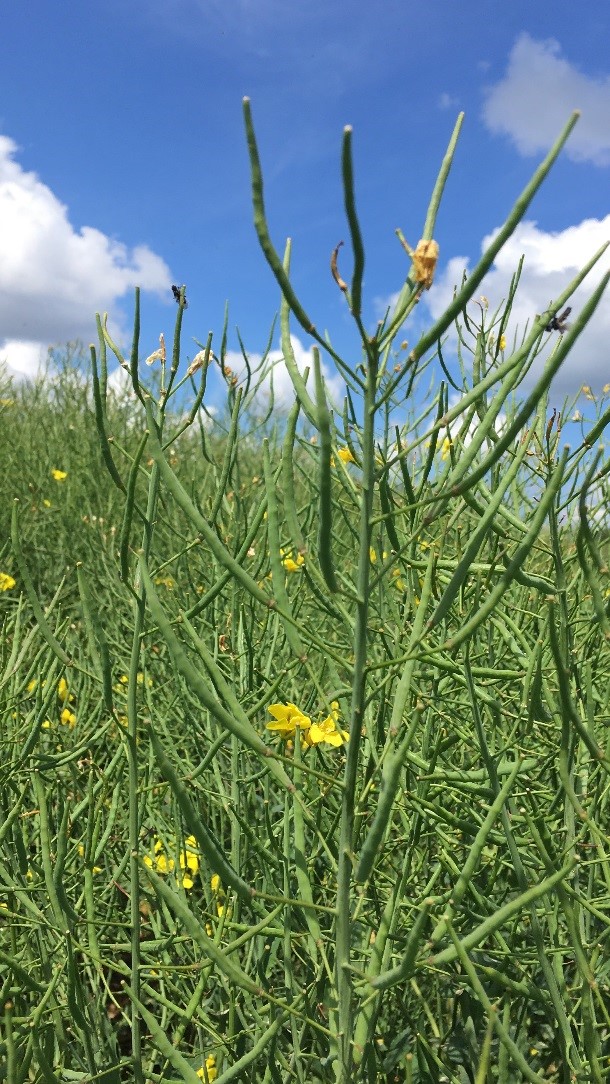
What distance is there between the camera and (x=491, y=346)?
1432 mm

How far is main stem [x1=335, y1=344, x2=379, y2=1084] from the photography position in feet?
1.97

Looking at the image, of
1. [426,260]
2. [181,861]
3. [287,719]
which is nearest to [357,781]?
[287,719]

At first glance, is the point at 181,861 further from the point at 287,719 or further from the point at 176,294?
the point at 176,294

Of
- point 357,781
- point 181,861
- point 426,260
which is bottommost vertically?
point 181,861

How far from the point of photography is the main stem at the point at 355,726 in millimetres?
601

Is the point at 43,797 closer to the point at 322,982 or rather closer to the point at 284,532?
the point at 322,982

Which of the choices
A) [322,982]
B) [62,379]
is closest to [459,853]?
[322,982]

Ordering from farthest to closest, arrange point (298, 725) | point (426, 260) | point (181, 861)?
point (181, 861)
point (298, 725)
point (426, 260)

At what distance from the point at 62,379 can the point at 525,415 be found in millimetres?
6721

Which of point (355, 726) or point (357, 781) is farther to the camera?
point (357, 781)

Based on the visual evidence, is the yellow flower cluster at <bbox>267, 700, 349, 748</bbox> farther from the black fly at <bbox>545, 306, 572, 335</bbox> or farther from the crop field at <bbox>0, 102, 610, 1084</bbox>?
the black fly at <bbox>545, 306, 572, 335</bbox>

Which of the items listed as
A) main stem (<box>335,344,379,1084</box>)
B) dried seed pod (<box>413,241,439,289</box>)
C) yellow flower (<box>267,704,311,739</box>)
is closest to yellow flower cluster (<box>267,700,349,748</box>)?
yellow flower (<box>267,704,311,739</box>)

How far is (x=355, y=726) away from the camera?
0.65m

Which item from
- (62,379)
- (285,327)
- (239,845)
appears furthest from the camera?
(62,379)
